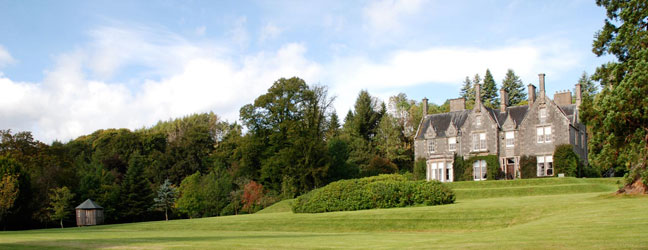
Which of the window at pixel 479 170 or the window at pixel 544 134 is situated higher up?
the window at pixel 544 134

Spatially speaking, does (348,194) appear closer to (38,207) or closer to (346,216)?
(346,216)

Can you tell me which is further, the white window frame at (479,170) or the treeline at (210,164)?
the white window frame at (479,170)

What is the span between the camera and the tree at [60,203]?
152 feet

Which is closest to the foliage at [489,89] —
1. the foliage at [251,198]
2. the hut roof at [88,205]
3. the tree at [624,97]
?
the foliage at [251,198]

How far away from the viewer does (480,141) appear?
5688 cm

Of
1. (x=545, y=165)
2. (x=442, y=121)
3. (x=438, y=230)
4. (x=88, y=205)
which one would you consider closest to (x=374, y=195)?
(x=438, y=230)

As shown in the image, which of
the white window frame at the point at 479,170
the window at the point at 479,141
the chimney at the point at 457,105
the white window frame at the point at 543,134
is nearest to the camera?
the white window frame at the point at 543,134

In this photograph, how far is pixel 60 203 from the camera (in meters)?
46.6

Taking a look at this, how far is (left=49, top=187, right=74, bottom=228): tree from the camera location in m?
46.3

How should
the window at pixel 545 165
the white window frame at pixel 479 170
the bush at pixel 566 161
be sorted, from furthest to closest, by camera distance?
the white window frame at pixel 479 170 → the window at pixel 545 165 → the bush at pixel 566 161

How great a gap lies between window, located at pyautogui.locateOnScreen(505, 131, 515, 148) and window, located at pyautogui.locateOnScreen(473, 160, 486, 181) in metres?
2.91

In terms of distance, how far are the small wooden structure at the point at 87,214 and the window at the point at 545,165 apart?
132ft

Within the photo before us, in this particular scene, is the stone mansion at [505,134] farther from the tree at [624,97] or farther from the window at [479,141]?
the tree at [624,97]

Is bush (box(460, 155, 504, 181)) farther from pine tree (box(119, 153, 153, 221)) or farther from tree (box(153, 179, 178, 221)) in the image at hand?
pine tree (box(119, 153, 153, 221))
